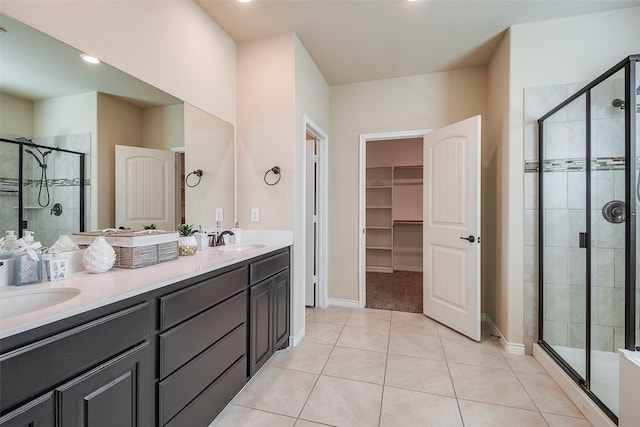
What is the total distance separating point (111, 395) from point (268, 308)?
117cm

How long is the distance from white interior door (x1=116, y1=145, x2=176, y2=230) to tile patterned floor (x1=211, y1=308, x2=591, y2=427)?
1278mm

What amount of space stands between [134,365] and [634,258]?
240 cm

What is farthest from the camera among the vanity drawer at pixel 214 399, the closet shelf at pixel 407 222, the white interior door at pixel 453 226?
the closet shelf at pixel 407 222

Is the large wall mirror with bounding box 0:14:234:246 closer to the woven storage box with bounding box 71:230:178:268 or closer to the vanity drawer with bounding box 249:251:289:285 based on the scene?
the woven storage box with bounding box 71:230:178:268

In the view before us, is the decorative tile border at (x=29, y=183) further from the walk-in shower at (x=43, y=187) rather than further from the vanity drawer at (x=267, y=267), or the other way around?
the vanity drawer at (x=267, y=267)

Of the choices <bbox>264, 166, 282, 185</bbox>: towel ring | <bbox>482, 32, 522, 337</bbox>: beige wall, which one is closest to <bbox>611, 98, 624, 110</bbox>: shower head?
<bbox>482, 32, 522, 337</bbox>: beige wall

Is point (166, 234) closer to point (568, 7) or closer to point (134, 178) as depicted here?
point (134, 178)

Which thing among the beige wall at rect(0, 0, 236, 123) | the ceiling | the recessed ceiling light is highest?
the ceiling

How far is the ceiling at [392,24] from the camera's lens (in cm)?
219

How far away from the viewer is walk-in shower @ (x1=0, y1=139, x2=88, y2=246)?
1.21m

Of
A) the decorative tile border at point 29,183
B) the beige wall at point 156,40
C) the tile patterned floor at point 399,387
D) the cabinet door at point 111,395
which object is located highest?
the beige wall at point 156,40

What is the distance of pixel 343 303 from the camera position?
3.57 meters

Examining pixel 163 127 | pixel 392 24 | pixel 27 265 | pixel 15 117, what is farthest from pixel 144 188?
pixel 392 24

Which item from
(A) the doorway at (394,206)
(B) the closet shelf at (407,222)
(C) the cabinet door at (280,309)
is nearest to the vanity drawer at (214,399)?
(C) the cabinet door at (280,309)
